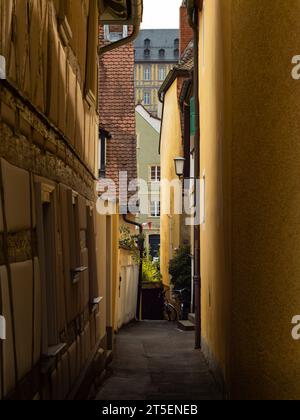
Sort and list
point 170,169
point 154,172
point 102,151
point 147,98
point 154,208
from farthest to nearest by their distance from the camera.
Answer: point 147,98
point 154,208
point 154,172
point 170,169
point 102,151

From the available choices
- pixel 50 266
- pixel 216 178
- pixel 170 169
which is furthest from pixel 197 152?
pixel 170 169

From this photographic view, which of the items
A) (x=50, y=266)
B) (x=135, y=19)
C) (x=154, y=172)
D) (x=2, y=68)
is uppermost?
(x=154, y=172)

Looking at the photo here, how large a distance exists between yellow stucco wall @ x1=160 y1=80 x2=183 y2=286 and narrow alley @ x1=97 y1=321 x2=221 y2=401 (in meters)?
8.29

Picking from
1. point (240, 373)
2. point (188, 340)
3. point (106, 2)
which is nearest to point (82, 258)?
point (240, 373)

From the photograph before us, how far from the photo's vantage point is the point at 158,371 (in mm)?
11930

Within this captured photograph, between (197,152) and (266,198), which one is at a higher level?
(197,152)

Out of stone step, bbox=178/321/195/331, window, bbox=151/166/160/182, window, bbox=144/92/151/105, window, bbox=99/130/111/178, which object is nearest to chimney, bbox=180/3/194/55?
window, bbox=99/130/111/178

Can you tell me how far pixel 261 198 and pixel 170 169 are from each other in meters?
21.9

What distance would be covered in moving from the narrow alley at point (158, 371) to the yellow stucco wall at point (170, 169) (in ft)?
27.2

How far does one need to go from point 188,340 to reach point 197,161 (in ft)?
12.7

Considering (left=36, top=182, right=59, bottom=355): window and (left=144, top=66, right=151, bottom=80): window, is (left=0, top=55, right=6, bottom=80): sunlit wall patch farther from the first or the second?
(left=144, top=66, right=151, bottom=80): window

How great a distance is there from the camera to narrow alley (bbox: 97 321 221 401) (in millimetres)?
9742

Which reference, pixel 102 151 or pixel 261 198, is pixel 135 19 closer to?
pixel 102 151
